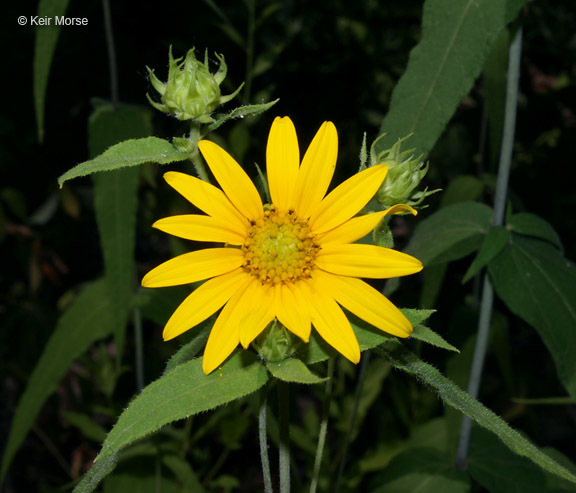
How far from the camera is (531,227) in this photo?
117 centimetres

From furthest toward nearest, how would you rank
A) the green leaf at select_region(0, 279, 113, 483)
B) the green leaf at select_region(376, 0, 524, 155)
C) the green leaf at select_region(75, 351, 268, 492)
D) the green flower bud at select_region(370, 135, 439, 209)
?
the green leaf at select_region(0, 279, 113, 483) < the green leaf at select_region(376, 0, 524, 155) < the green flower bud at select_region(370, 135, 439, 209) < the green leaf at select_region(75, 351, 268, 492)

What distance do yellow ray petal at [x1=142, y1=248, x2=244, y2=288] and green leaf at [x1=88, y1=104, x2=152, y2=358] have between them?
507mm

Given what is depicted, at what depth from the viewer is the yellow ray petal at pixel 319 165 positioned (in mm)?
760

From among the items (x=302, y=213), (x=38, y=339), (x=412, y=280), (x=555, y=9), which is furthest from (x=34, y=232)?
(x=555, y=9)

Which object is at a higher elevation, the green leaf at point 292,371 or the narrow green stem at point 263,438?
the green leaf at point 292,371

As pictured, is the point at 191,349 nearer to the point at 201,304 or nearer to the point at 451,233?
the point at 201,304

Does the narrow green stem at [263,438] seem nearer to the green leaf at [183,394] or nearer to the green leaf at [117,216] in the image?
the green leaf at [183,394]

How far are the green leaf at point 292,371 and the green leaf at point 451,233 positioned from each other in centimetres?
50

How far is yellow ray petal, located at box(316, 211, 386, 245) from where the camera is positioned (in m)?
0.72

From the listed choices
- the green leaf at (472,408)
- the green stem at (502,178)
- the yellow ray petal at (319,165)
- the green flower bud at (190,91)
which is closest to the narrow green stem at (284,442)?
the green leaf at (472,408)

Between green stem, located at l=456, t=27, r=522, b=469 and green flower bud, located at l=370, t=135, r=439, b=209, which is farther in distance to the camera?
green stem, located at l=456, t=27, r=522, b=469

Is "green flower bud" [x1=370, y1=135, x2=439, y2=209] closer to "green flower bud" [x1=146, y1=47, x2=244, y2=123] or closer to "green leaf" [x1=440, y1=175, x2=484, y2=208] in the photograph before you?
"green flower bud" [x1=146, y1=47, x2=244, y2=123]

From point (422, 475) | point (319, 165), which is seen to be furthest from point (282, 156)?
point (422, 475)

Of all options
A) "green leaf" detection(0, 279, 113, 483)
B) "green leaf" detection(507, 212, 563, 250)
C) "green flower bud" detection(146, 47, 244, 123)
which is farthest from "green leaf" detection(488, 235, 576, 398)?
"green leaf" detection(0, 279, 113, 483)
